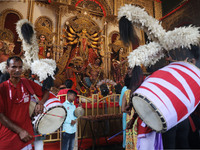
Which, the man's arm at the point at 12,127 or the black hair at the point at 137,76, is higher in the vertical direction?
the black hair at the point at 137,76

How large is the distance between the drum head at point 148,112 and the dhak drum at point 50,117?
1.00 metres

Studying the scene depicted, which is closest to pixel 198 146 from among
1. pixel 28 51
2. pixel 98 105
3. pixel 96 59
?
pixel 28 51

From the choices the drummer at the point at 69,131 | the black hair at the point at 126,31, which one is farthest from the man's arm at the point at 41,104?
the black hair at the point at 126,31

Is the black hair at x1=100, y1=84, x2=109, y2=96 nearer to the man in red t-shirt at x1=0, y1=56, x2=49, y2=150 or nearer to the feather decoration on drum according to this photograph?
the feather decoration on drum

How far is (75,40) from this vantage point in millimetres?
7980

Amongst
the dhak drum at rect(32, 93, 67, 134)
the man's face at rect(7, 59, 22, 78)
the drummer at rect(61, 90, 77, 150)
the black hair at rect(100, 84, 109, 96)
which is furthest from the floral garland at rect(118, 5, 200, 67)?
the black hair at rect(100, 84, 109, 96)

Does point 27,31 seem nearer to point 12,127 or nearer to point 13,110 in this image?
point 13,110

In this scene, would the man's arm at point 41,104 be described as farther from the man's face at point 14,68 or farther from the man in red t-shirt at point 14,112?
the man's face at point 14,68

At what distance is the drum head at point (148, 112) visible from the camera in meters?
1.09

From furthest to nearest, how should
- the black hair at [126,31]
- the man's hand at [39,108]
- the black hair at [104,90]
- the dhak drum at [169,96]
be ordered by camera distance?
1. the black hair at [104,90]
2. the man's hand at [39,108]
3. the black hair at [126,31]
4. the dhak drum at [169,96]

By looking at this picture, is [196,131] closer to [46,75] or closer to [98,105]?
[46,75]

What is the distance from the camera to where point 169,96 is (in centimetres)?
107

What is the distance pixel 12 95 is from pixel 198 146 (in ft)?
6.85

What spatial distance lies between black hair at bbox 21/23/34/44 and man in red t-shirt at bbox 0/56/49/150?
571mm
